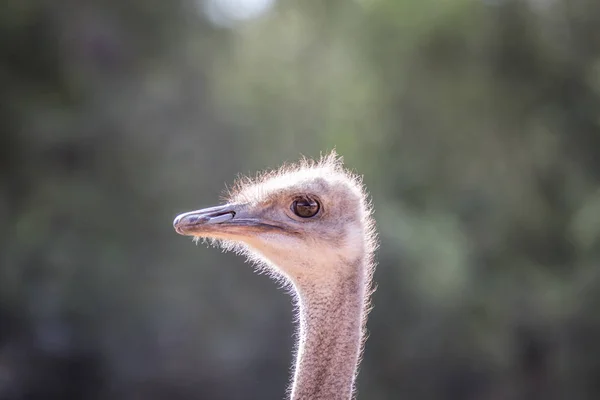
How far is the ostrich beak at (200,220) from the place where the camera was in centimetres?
292

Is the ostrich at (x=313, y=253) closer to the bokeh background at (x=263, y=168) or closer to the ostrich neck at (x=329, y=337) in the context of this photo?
the ostrich neck at (x=329, y=337)

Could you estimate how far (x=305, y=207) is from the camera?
3.03 metres

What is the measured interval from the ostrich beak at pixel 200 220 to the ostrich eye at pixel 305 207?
0.17m

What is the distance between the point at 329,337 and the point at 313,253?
23 centimetres

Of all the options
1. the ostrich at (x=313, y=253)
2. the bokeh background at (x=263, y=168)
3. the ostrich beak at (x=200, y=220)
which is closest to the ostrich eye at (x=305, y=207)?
the ostrich at (x=313, y=253)

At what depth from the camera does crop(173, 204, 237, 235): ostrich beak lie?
9.57 feet

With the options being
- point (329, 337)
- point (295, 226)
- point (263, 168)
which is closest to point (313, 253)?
point (295, 226)

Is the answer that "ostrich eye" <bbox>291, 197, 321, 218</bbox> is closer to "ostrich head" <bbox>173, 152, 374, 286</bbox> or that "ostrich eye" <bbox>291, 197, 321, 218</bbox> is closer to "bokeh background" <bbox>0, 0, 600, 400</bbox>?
"ostrich head" <bbox>173, 152, 374, 286</bbox>

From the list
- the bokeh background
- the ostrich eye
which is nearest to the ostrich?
the ostrich eye

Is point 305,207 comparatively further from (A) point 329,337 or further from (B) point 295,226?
(A) point 329,337

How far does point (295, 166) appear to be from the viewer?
337 cm
